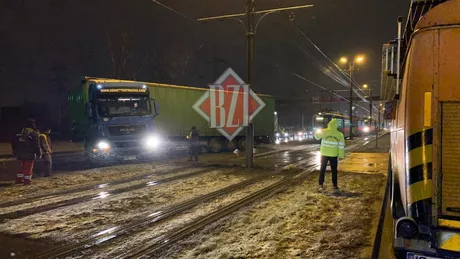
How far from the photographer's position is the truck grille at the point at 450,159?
2.87 meters

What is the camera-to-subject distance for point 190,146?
1525 cm

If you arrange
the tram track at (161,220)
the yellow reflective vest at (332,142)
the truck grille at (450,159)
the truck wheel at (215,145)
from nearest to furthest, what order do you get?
the truck grille at (450,159) → the tram track at (161,220) → the yellow reflective vest at (332,142) → the truck wheel at (215,145)

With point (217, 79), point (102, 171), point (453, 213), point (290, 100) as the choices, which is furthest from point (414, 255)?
point (290, 100)

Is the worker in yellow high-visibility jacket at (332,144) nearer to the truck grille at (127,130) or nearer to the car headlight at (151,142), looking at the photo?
the car headlight at (151,142)

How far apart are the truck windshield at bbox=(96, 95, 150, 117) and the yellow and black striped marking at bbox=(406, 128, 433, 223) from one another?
39.8 ft

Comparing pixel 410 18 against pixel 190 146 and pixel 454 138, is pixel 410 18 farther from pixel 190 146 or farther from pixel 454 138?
pixel 190 146

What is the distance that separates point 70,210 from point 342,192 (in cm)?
603

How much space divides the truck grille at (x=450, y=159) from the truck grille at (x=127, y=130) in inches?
476

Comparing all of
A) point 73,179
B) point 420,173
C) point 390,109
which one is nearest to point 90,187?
point 73,179

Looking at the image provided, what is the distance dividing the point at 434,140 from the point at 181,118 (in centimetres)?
1644

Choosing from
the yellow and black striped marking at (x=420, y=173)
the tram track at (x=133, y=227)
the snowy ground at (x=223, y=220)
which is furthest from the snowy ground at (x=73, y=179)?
the yellow and black striped marking at (x=420, y=173)

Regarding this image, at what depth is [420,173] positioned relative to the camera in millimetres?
3004

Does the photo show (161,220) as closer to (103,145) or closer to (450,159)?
(450,159)

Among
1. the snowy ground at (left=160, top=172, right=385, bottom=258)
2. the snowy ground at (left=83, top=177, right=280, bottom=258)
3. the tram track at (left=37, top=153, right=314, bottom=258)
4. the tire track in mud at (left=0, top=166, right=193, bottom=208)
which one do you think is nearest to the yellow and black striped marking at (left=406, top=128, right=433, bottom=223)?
the snowy ground at (left=160, top=172, right=385, bottom=258)
